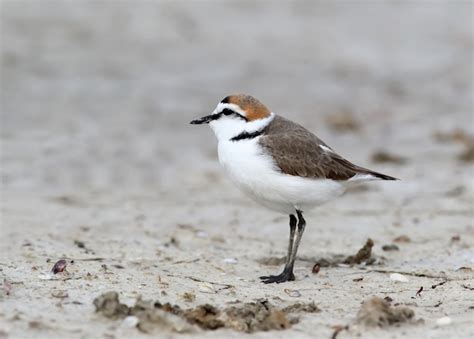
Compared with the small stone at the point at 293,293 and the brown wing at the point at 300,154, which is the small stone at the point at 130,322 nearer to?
the small stone at the point at 293,293

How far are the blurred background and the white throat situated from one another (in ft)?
11.8

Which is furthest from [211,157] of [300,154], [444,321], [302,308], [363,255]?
[444,321]

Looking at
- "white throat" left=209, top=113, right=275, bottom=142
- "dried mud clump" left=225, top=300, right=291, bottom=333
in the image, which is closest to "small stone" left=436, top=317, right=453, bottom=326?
"dried mud clump" left=225, top=300, right=291, bottom=333

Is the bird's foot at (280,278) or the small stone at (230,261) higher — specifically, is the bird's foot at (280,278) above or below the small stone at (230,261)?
above

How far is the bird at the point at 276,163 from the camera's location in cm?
590

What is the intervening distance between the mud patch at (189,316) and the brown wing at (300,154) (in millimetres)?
1474

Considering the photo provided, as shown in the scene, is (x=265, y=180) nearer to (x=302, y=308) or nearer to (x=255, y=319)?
(x=302, y=308)

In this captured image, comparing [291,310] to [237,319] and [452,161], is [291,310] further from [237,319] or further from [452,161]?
[452,161]

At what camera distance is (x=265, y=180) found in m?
5.89

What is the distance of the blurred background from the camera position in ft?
34.6

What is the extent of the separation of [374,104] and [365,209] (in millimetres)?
5840

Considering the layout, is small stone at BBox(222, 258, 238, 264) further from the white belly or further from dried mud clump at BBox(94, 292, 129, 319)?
dried mud clump at BBox(94, 292, 129, 319)

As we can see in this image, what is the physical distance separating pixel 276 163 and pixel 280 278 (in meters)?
0.79

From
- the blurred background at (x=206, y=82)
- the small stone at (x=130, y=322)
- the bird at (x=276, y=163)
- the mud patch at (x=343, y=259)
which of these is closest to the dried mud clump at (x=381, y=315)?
the small stone at (x=130, y=322)
